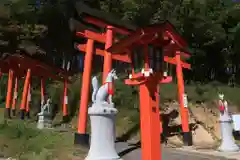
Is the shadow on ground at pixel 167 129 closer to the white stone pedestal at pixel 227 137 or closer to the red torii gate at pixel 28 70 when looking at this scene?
the white stone pedestal at pixel 227 137

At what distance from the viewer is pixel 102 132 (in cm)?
700

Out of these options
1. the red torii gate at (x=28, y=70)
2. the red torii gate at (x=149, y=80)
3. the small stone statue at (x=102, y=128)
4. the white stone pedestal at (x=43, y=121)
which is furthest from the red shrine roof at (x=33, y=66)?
the small stone statue at (x=102, y=128)

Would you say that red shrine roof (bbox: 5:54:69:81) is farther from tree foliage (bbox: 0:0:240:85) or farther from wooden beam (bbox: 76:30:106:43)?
wooden beam (bbox: 76:30:106:43)

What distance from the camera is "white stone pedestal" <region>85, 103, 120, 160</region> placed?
691 cm

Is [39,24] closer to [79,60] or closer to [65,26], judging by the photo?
[65,26]

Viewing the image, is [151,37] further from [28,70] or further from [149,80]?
[28,70]

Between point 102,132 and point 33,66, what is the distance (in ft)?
35.0

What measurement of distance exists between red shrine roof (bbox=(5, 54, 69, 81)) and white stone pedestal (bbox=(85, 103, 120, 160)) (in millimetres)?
10254

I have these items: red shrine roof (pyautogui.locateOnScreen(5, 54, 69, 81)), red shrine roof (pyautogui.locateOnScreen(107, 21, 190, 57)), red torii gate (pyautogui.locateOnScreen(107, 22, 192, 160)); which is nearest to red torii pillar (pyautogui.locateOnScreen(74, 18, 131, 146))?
red shrine roof (pyautogui.locateOnScreen(107, 21, 190, 57))

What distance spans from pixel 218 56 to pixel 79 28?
1765 cm

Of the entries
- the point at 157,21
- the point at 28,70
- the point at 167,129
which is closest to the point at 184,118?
the point at 167,129

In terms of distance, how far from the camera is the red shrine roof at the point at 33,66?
16.2 meters

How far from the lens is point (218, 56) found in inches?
1002

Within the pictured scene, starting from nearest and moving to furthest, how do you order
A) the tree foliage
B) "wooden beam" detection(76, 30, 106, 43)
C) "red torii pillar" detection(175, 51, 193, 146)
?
"wooden beam" detection(76, 30, 106, 43), "red torii pillar" detection(175, 51, 193, 146), the tree foliage
